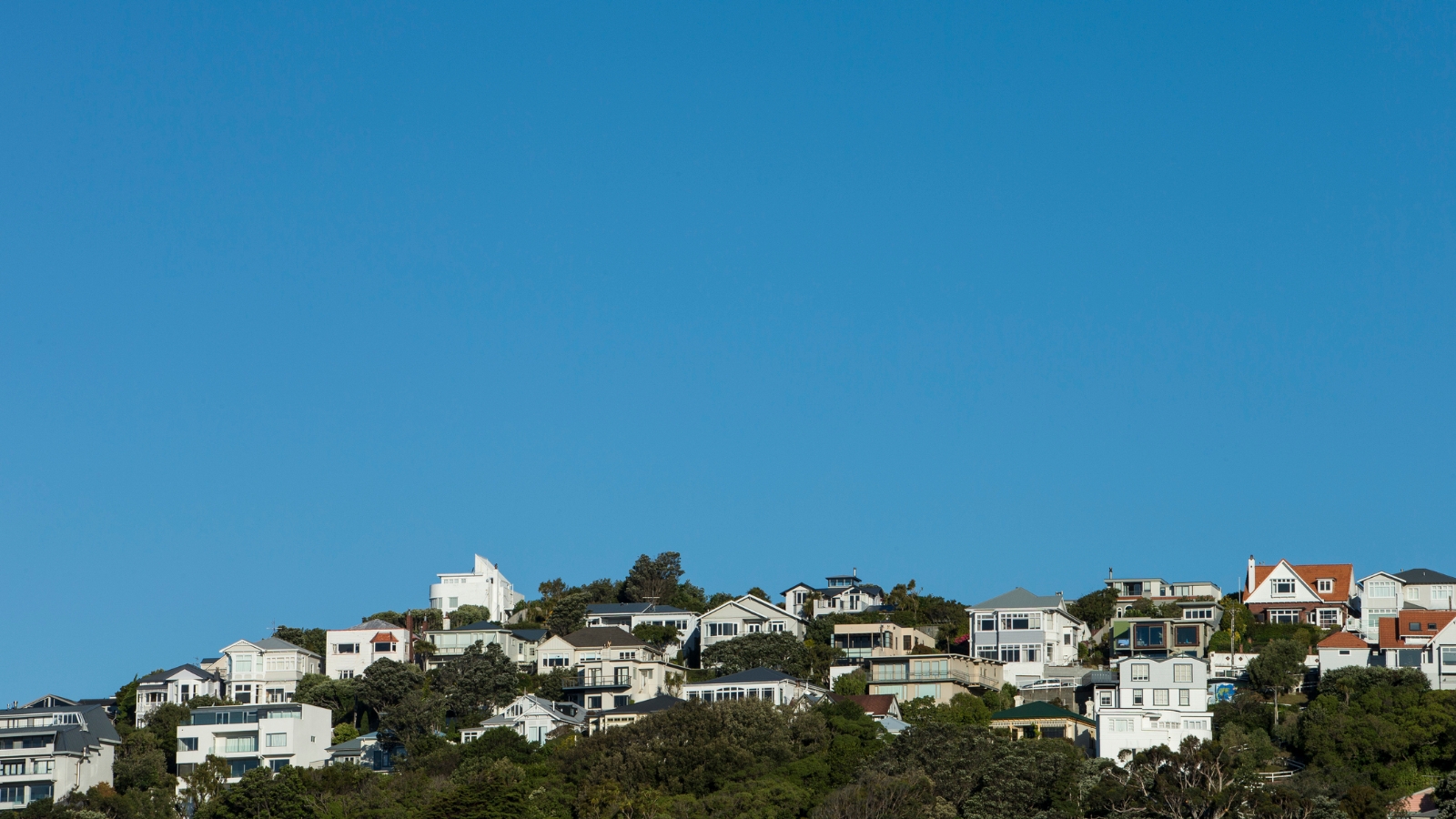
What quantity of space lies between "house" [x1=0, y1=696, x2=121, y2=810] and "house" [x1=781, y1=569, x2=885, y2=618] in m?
40.9

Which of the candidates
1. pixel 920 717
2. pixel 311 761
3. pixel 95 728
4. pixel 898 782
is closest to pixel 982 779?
pixel 898 782

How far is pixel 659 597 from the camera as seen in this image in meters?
123

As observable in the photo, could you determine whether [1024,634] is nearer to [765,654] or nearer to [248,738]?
[765,654]

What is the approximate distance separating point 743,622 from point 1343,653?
33125 mm

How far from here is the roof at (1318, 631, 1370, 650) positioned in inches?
3568

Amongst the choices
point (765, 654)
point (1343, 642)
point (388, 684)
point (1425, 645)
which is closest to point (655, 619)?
point (765, 654)

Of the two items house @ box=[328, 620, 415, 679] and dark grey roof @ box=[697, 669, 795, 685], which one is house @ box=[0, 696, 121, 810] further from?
dark grey roof @ box=[697, 669, 795, 685]

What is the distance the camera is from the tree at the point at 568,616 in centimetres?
11325

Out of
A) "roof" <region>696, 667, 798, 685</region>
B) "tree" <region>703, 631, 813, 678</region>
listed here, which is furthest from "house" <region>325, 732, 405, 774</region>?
"tree" <region>703, 631, 813, 678</region>

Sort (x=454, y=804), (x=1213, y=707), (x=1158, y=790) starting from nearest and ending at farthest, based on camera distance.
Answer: (x=1158, y=790) → (x=454, y=804) → (x=1213, y=707)

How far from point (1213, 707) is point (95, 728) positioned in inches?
2031

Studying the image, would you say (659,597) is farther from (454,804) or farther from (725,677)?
(454,804)

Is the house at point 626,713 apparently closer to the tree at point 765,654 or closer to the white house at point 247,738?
the tree at point 765,654

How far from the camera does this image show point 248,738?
92750 millimetres
